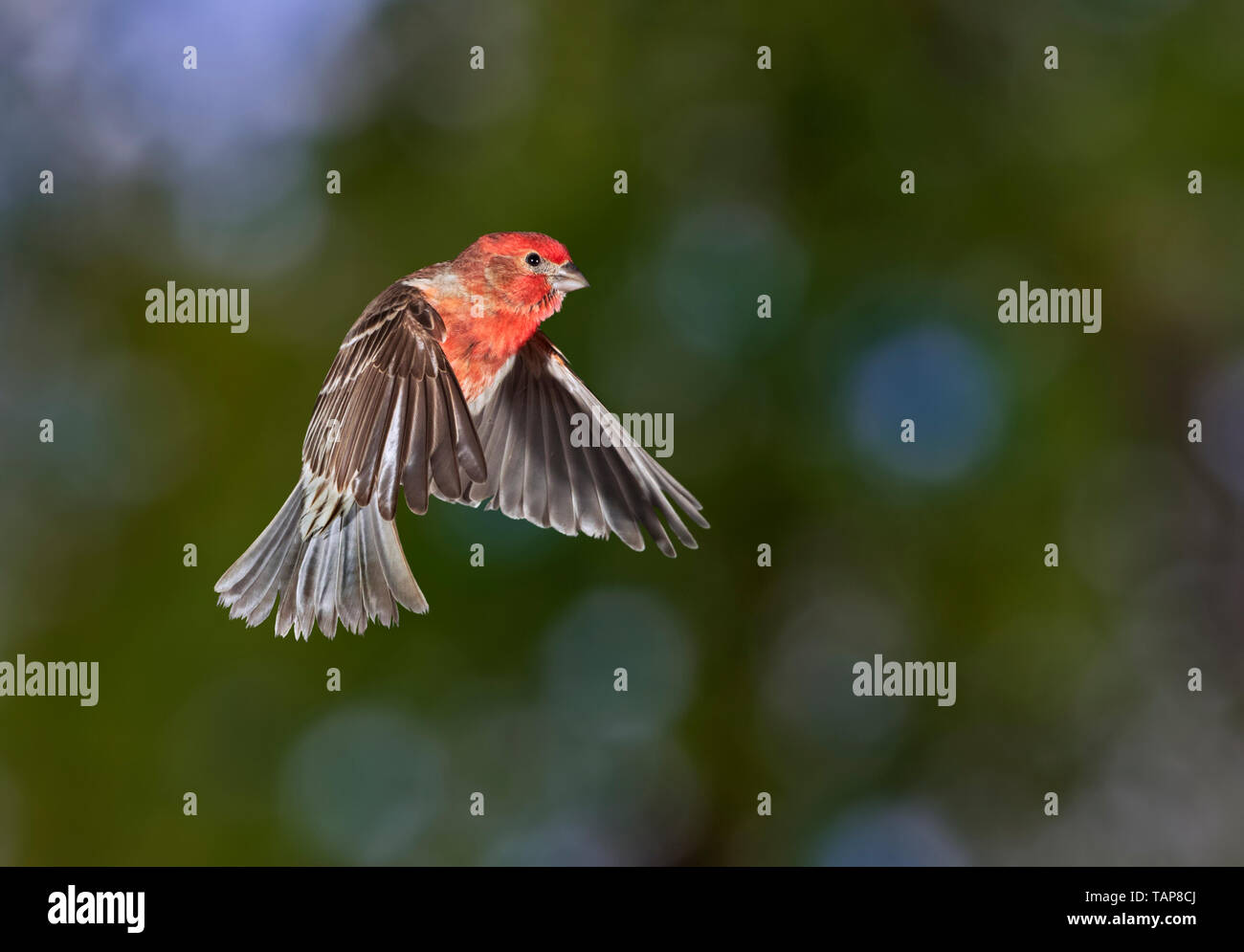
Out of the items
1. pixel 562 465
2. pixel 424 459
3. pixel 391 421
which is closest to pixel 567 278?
pixel 562 465

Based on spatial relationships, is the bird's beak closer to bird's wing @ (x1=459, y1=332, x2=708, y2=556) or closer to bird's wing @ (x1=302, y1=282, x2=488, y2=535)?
bird's wing @ (x1=302, y1=282, x2=488, y2=535)

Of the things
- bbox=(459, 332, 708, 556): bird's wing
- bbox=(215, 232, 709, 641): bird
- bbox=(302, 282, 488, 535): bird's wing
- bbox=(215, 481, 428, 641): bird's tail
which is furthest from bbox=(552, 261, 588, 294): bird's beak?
bbox=(215, 481, 428, 641): bird's tail

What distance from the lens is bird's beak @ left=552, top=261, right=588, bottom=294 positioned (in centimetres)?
305

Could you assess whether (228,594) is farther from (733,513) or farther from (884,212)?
(884,212)

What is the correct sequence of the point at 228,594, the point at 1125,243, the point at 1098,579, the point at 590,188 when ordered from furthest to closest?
the point at 1125,243, the point at 1098,579, the point at 590,188, the point at 228,594

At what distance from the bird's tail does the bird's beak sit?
754 millimetres

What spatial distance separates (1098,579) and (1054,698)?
554 millimetres

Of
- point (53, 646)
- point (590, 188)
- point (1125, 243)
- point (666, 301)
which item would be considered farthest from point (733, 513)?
point (53, 646)

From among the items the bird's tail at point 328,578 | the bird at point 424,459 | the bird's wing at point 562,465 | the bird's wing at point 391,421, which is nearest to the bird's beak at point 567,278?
the bird at point 424,459

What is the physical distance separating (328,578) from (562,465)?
0.97 meters

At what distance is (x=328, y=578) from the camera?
2680mm

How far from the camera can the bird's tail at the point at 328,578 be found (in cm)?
259

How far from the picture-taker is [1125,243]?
5.54 meters

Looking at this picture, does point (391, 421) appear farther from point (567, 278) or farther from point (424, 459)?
point (567, 278)
